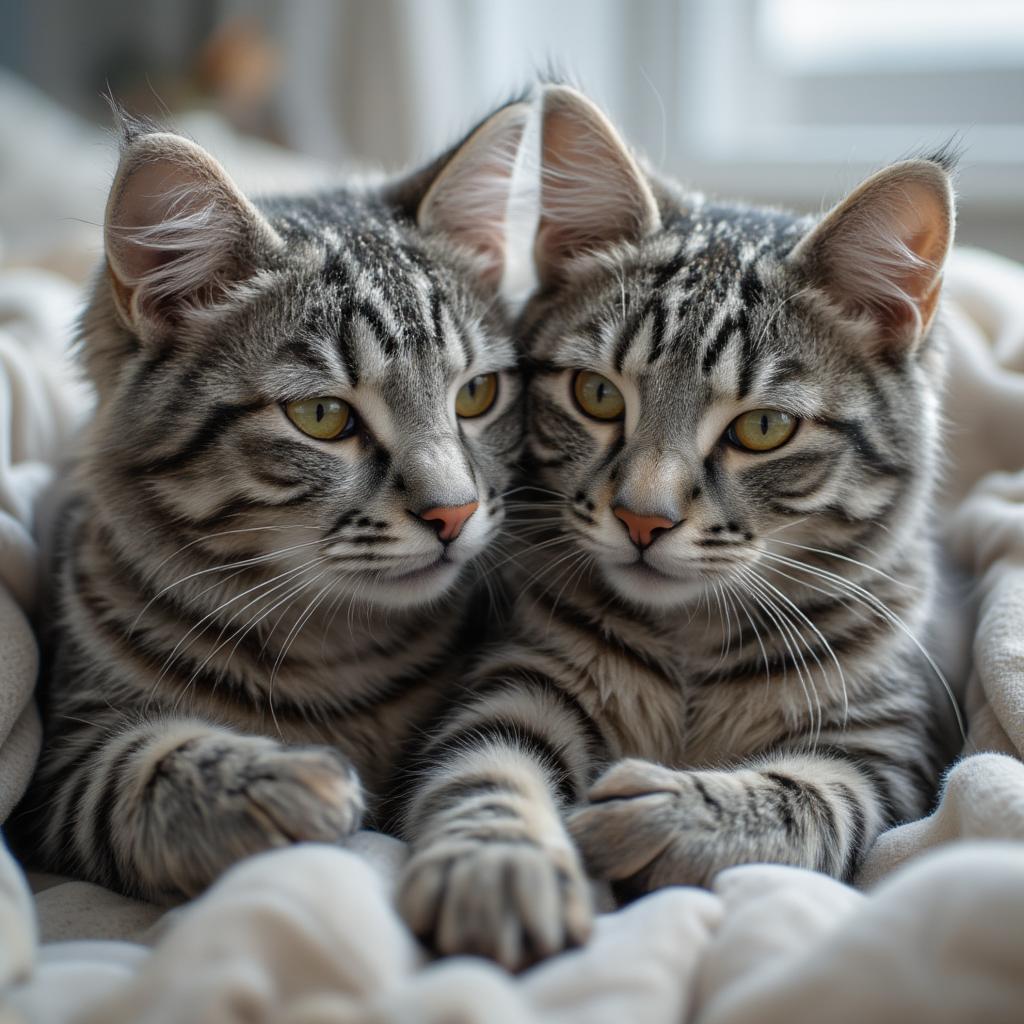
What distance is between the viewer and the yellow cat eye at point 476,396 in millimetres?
1305

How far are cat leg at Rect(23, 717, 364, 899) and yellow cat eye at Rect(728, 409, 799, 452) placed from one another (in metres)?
0.58

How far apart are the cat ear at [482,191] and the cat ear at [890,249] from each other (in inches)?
15.9

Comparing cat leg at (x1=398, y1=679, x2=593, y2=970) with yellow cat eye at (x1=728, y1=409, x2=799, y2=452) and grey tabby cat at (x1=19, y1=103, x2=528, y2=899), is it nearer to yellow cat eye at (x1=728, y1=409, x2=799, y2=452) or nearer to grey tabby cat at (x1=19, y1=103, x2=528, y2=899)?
grey tabby cat at (x1=19, y1=103, x2=528, y2=899)

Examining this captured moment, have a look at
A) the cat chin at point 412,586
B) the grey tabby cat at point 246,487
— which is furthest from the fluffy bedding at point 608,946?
the cat chin at point 412,586

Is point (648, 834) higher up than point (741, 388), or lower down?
lower down

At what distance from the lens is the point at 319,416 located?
119 centimetres

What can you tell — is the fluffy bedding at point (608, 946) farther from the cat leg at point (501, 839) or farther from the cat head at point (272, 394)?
the cat head at point (272, 394)

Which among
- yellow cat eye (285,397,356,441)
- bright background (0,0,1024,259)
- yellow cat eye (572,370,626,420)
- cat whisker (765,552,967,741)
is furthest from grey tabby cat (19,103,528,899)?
bright background (0,0,1024,259)

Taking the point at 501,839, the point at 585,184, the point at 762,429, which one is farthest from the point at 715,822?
the point at 585,184

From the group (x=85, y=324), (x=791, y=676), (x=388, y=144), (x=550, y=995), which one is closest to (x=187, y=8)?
(x=388, y=144)

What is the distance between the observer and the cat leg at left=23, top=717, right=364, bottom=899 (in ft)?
3.19

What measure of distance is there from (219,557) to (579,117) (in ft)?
2.34

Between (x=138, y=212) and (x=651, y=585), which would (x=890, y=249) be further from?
(x=138, y=212)

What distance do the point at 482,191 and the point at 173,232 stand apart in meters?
0.43
